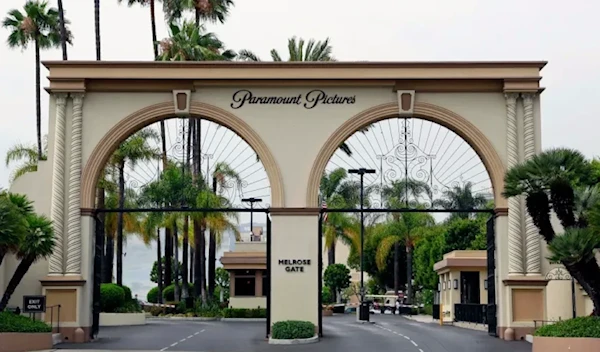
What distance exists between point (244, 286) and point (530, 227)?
111ft

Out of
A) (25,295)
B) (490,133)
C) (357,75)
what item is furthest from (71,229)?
(490,133)

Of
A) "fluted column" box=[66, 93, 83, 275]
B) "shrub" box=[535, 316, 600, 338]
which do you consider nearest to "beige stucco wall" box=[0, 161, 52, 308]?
"fluted column" box=[66, 93, 83, 275]

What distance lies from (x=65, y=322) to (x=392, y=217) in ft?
163

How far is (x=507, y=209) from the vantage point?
94.8 ft

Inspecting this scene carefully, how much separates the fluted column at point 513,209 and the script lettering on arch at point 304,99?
478 cm

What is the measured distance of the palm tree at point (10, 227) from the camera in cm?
2522

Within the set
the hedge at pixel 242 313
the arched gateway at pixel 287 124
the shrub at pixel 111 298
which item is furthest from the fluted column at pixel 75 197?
the hedge at pixel 242 313

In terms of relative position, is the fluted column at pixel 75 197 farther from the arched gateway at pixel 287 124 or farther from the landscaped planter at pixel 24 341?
the landscaped planter at pixel 24 341

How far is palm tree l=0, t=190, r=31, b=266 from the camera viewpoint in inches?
993

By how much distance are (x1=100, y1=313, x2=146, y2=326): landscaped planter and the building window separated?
16902mm

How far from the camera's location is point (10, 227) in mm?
25297

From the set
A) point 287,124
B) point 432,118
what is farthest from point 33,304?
point 432,118

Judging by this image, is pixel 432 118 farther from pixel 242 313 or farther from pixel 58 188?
pixel 242 313

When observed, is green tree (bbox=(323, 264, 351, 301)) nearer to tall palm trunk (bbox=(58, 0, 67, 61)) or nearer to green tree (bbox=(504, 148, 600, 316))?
tall palm trunk (bbox=(58, 0, 67, 61))
